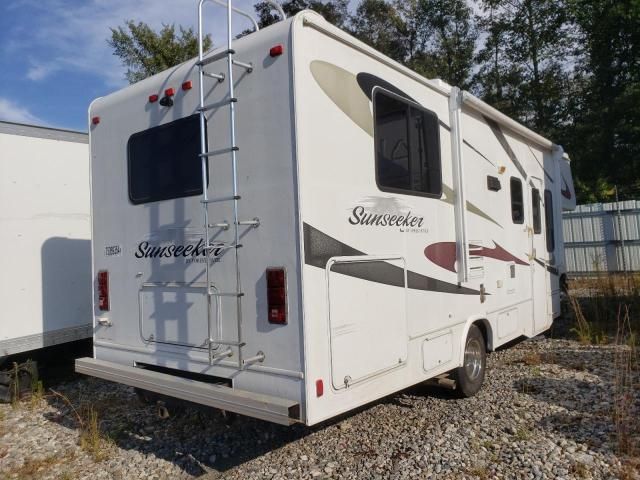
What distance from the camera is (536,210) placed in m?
6.86

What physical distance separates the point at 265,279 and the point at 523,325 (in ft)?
12.9

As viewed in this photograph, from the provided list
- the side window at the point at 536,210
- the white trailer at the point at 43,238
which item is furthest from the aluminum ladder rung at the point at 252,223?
the side window at the point at 536,210

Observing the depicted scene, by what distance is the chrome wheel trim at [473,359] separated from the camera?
4.94 metres

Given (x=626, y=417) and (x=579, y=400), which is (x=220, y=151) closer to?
(x=626, y=417)

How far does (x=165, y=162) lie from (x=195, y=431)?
226cm

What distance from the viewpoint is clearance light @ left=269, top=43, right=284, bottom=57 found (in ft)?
10.9

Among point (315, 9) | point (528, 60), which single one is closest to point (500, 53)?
point (528, 60)

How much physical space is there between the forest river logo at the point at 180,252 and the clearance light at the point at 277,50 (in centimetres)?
126

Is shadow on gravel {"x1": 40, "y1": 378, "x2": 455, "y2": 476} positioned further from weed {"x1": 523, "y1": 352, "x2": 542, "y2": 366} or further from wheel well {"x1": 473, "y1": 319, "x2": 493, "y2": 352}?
weed {"x1": 523, "y1": 352, "x2": 542, "y2": 366}

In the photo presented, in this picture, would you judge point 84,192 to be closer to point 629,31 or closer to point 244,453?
point 244,453

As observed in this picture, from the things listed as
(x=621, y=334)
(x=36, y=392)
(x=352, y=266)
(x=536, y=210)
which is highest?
(x=536, y=210)

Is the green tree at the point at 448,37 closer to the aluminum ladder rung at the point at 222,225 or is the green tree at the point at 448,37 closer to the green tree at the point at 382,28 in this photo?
the green tree at the point at 382,28

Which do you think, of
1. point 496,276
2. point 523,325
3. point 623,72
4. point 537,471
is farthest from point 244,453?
point 623,72

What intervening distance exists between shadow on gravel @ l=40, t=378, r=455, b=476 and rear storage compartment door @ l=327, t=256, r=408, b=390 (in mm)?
906
